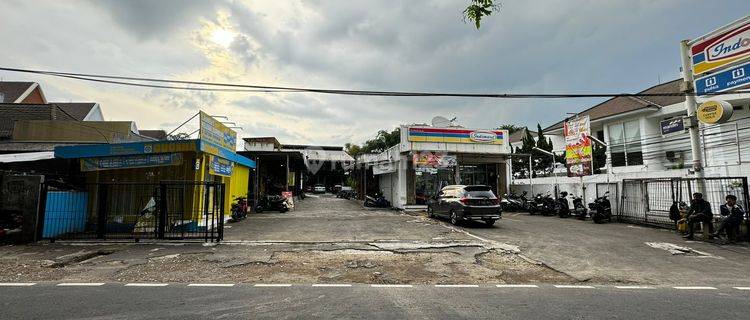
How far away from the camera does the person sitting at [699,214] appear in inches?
426

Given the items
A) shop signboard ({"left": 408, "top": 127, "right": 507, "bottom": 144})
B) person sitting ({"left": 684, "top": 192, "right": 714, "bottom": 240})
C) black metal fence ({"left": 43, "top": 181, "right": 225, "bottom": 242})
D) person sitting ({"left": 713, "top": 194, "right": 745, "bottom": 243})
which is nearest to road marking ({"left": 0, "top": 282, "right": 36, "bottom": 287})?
black metal fence ({"left": 43, "top": 181, "right": 225, "bottom": 242})

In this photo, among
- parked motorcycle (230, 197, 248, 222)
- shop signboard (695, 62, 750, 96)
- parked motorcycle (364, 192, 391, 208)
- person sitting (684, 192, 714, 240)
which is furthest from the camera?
parked motorcycle (364, 192, 391, 208)

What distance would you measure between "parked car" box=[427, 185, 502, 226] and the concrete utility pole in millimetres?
6385

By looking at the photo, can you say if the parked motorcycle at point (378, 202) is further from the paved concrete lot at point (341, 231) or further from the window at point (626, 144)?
the window at point (626, 144)

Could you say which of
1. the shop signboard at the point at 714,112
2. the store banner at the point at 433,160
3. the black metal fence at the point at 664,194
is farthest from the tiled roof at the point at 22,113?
the shop signboard at the point at 714,112

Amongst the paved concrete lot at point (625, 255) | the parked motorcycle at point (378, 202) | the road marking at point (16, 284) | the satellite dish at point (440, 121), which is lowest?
the paved concrete lot at point (625, 255)

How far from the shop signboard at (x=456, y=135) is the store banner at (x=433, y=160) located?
40.2 inches

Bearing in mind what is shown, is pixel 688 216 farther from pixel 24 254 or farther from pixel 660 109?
pixel 24 254

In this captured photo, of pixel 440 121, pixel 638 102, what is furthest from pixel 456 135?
pixel 638 102

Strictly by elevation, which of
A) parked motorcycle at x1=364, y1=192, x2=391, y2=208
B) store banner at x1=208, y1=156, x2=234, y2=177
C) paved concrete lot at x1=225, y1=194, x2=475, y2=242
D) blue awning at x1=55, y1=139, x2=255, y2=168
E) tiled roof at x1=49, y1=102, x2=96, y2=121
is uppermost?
tiled roof at x1=49, y1=102, x2=96, y2=121

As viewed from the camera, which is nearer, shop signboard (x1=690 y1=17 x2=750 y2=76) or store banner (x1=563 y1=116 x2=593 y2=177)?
shop signboard (x1=690 y1=17 x2=750 y2=76)

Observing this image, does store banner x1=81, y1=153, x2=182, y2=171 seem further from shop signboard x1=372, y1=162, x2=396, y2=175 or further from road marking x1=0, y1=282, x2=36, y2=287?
shop signboard x1=372, y1=162, x2=396, y2=175

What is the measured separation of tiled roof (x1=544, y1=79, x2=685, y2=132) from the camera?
21953 millimetres

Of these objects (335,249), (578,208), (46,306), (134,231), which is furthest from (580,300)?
(578,208)
